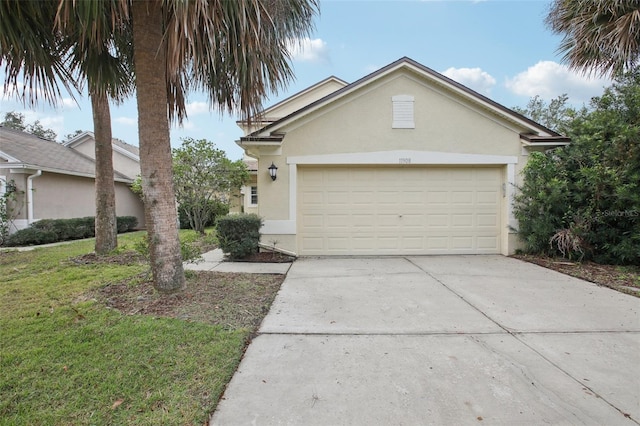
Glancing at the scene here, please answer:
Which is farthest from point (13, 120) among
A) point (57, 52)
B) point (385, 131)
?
point (385, 131)

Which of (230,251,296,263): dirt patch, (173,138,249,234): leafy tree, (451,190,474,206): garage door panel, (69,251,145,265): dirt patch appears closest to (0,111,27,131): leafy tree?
(173,138,249,234): leafy tree

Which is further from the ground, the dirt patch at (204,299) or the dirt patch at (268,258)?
the dirt patch at (268,258)

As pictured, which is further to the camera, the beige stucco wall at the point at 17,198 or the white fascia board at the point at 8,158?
the beige stucco wall at the point at 17,198

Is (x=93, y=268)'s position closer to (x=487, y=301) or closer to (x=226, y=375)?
(x=226, y=375)

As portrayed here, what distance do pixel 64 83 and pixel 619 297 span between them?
9.34m

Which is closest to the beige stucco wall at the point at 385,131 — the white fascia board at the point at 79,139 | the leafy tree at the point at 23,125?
the white fascia board at the point at 79,139

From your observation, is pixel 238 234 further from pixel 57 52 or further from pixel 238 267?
pixel 57 52

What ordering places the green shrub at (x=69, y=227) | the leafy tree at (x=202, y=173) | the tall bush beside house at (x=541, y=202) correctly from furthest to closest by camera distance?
the green shrub at (x=69, y=227), the leafy tree at (x=202, y=173), the tall bush beside house at (x=541, y=202)

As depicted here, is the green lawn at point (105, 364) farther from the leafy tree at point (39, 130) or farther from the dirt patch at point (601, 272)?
the leafy tree at point (39, 130)

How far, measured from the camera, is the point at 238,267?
271 inches

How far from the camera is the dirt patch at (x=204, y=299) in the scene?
13.0ft

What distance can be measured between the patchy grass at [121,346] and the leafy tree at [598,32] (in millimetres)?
8538

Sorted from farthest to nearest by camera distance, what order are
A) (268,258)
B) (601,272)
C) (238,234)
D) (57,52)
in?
(268,258) < (238,234) < (601,272) < (57,52)

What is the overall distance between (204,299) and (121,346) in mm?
1422
